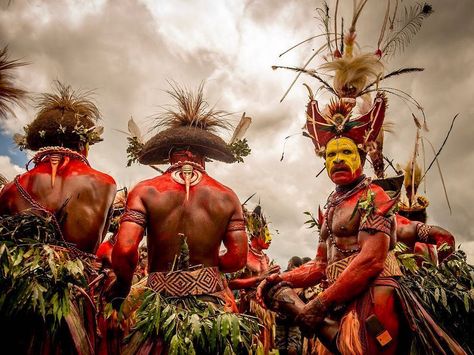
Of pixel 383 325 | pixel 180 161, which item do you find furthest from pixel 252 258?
pixel 383 325

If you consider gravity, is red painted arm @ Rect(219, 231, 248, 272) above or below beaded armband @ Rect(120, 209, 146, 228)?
below

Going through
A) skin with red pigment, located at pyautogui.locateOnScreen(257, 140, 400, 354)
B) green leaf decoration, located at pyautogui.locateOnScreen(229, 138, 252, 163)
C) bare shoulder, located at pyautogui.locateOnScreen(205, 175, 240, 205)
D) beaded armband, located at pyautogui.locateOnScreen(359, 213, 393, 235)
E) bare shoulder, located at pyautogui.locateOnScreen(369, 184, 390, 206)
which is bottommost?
skin with red pigment, located at pyautogui.locateOnScreen(257, 140, 400, 354)

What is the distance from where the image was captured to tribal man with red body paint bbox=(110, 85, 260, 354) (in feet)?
10.6

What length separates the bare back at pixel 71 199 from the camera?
157 inches

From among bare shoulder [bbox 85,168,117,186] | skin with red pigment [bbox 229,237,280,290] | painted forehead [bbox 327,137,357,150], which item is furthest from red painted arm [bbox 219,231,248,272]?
skin with red pigment [bbox 229,237,280,290]

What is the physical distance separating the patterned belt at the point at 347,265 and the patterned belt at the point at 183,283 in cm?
94

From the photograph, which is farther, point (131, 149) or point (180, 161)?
point (131, 149)

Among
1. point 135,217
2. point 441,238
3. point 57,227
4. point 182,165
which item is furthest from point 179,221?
point 441,238

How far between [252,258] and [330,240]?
161 inches

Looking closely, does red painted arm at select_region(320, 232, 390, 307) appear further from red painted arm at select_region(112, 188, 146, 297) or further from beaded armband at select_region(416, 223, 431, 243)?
beaded armband at select_region(416, 223, 431, 243)

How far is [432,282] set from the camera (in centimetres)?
414

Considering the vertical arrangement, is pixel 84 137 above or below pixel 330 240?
above

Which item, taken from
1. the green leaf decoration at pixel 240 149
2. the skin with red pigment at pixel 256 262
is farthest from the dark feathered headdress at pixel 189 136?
the skin with red pigment at pixel 256 262

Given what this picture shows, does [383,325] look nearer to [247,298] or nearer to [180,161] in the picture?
[180,161]
